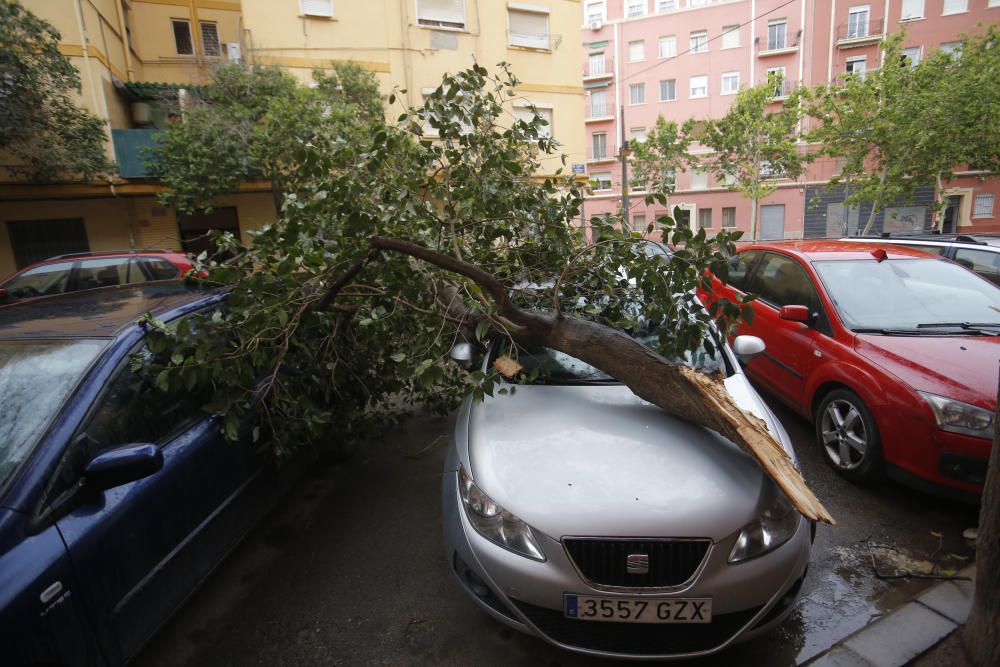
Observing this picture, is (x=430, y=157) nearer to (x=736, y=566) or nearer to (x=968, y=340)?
(x=736, y=566)

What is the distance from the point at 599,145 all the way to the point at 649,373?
38369 millimetres

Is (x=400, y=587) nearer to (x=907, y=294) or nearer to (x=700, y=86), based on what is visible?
(x=907, y=294)

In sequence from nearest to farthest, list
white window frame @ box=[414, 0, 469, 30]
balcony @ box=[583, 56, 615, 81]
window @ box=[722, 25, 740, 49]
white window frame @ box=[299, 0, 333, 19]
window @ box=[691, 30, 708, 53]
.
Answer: white window frame @ box=[299, 0, 333, 19] < white window frame @ box=[414, 0, 469, 30] < window @ box=[722, 25, 740, 49] < window @ box=[691, 30, 708, 53] < balcony @ box=[583, 56, 615, 81]

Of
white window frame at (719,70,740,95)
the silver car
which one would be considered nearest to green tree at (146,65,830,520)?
the silver car

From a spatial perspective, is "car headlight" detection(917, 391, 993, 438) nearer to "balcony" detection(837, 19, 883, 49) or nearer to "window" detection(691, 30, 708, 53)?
"balcony" detection(837, 19, 883, 49)

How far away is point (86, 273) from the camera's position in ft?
25.3

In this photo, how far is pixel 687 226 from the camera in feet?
9.68

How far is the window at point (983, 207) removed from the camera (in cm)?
2855

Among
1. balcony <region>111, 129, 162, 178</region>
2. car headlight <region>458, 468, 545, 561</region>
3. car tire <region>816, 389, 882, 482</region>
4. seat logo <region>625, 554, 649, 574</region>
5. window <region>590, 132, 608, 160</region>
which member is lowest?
car tire <region>816, 389, 882, 482</region>

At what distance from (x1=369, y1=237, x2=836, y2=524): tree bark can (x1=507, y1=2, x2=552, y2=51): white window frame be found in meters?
17.6

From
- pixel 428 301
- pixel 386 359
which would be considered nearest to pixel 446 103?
pixel 428 301

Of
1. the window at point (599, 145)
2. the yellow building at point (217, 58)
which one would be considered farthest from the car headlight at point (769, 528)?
the window at point (599, 145)

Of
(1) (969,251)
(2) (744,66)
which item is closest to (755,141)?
(2) (744,66)

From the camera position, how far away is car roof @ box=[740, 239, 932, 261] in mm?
4699
